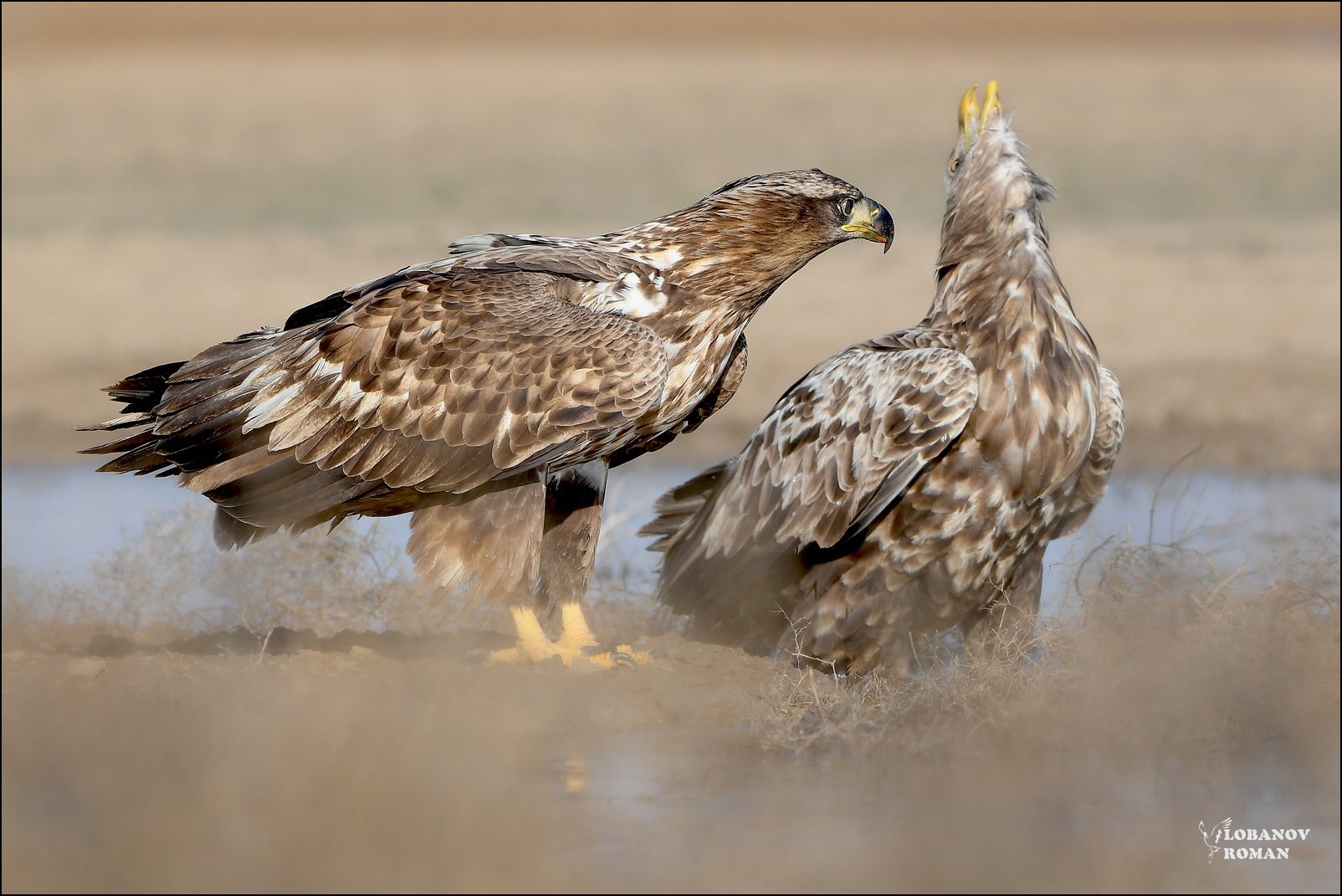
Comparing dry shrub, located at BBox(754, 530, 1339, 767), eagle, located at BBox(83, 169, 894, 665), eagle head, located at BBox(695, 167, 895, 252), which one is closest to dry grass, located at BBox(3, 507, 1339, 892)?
dry shrub, located at BBox(754, 530, 1339, 767)

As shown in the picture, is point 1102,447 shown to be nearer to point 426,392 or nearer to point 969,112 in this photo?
point 969,112

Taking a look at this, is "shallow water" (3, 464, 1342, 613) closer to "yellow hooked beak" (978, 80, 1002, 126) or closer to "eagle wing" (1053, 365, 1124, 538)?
"eagle wing" (1053, 365, 1124, 538)

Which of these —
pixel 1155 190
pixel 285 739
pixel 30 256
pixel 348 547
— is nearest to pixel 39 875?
pixel 285 739

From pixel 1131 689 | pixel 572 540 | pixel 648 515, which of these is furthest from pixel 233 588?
pixel 1131 689

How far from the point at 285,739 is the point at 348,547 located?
366cm

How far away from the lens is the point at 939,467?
7.87 meters

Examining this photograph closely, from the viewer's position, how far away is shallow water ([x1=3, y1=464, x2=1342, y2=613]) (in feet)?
30.4

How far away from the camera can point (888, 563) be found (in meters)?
8.06

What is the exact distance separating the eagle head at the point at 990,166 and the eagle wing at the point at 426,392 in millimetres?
1601

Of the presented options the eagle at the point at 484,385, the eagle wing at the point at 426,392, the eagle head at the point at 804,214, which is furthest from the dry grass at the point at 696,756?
the eagle head at the point at 804,214

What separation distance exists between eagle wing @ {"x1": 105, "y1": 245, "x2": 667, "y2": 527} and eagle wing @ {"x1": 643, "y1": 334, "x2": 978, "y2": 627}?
932mm

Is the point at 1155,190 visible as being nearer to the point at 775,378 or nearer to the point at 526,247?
the point at 775,378

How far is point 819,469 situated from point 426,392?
1775 mm

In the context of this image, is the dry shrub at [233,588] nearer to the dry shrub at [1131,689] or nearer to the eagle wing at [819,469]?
the eagle wing at [819,469]
